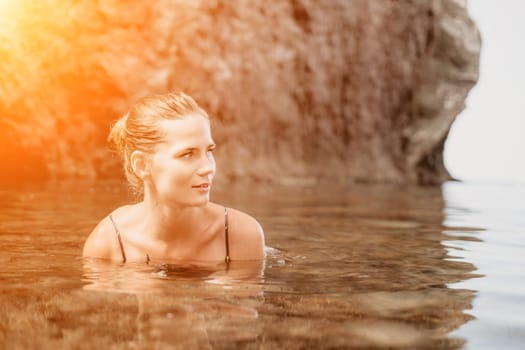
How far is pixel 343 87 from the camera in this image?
45.0ft

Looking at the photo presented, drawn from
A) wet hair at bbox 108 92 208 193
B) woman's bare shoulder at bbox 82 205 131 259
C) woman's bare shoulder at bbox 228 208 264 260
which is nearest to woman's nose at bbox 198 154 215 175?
wet hair at bbox 108 92 208 193

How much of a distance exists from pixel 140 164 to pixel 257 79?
9563mm

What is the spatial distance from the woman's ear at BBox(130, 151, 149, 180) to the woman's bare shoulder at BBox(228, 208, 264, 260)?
1.59ft

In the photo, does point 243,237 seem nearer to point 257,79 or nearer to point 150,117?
point 150,117

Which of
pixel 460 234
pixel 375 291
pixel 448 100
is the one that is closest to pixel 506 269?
pixel 375 291

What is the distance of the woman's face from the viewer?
2979 millimetres

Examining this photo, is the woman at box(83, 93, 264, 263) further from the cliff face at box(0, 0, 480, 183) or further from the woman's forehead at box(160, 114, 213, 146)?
the cliff face at box(0, 0, 480, 183)

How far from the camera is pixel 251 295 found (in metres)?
2.45

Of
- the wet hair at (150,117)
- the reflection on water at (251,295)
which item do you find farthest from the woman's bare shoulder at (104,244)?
the wet hair at (150,117)

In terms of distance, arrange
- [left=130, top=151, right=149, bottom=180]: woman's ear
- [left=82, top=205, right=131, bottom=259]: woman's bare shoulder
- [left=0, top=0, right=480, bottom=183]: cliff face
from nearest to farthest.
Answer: [left=130, top=151, right=149, bottom=180]: woman's ear → [left=82, top=205, right=131, bottom=259]: woman's bare shoulder → [left=0, top=0, right=480, bottom=183]: cliff face

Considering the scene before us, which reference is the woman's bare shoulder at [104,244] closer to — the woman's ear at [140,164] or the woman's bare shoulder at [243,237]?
the woman's ear at [140,164]

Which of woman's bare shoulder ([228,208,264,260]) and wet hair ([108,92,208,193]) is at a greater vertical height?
wet hair ([108,92,208,193])

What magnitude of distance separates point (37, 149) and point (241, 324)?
9761mm

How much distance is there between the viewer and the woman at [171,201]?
9.84ft
